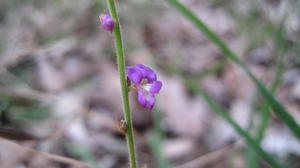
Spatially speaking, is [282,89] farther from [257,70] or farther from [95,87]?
[95,87]

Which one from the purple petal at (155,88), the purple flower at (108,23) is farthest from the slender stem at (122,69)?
the purple petal at (155,88)

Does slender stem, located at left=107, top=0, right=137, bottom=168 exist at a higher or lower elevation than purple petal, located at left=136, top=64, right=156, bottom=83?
lower

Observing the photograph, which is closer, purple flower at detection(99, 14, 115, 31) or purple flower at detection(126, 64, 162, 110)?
purple flower at detection(99, 14, 115, 31)

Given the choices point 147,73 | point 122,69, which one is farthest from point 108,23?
point 147,73

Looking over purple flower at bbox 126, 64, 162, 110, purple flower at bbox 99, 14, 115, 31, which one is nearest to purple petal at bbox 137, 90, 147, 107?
purple flower at bbox 126, 64, 162, 110

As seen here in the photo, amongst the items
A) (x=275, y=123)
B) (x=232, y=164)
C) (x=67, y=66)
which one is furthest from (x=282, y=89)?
(x=67, y=66)

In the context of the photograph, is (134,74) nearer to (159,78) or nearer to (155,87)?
(155,87)

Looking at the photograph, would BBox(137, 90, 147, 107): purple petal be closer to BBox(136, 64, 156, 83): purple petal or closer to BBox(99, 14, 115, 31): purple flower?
BBox(136, 64, 156, 83): purple petal
